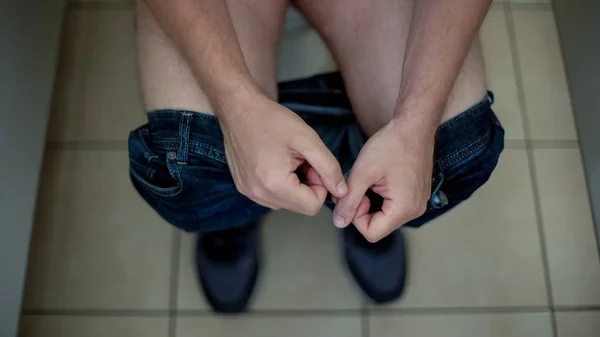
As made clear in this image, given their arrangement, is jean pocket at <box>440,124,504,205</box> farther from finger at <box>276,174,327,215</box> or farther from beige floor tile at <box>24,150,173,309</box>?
Answer: beige floor tile at <box>24,150,173,309</box>

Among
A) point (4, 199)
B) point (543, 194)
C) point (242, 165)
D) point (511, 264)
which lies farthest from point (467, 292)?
point (4, 199)

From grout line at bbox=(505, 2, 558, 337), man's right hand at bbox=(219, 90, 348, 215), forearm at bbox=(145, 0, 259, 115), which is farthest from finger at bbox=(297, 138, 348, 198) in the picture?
grout line at bbox=(505, 2, 558, 337)

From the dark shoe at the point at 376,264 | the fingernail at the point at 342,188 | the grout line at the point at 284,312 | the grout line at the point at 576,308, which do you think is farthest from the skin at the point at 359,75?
the grout line at the point at 576,308

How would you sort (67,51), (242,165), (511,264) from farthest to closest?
(67,51), (511,264), (242,165)

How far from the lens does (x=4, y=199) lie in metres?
0.89

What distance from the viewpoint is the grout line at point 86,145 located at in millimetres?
1058

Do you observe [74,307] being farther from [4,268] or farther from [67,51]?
[67,51]

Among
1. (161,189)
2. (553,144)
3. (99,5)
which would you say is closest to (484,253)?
(553,144)

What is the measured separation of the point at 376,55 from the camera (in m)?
0.78

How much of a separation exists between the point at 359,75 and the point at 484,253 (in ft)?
1.36

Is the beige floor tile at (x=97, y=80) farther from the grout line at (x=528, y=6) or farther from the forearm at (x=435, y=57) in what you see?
the grout line at (x=528, y=6)

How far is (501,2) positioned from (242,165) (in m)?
0.78

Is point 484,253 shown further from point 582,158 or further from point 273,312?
point 273,312

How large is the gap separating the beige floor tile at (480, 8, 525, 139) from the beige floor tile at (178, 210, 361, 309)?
385 mm
